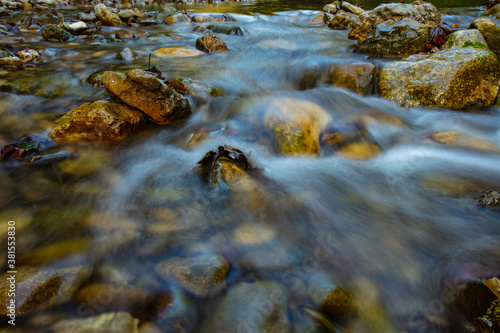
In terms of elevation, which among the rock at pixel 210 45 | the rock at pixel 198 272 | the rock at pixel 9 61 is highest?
the rock at pixel 210 45

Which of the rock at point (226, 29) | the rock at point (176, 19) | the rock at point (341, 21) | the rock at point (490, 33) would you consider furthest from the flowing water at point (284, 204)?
the rock at point (176, 19)

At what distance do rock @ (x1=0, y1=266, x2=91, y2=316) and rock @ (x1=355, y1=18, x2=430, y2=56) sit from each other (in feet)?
22.6

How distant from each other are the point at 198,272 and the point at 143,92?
113 inches

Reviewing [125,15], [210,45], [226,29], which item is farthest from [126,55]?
[125,15]

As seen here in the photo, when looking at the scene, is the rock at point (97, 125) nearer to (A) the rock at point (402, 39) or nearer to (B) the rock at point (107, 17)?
(A) the rock at point (402, 39)

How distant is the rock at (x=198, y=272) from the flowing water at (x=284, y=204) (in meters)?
0.08

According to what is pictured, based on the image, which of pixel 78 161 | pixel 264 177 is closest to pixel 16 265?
pixel 78 161

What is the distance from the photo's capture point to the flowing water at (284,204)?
84.7 inches

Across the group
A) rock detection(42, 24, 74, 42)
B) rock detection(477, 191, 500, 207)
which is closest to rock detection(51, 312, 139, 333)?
rock detection(477, 191, 500, 207)

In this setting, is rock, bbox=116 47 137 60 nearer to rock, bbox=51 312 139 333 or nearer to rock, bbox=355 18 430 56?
rock, bbox=355 18 430 56

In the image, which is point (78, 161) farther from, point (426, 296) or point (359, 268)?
point (426, 296)

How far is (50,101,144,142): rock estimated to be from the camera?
3.73 m

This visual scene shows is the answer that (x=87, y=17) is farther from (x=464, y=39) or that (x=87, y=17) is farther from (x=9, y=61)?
(x=464, y=39)

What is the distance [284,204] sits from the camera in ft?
9.64
